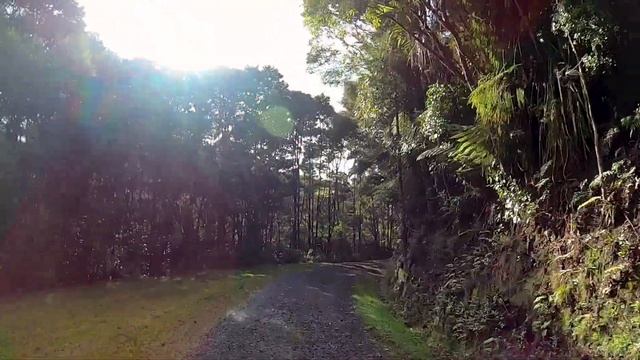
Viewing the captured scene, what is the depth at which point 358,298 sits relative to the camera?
51.9ft

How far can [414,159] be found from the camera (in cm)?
1669

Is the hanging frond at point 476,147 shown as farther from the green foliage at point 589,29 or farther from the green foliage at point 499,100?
the green foliage at point 589,29

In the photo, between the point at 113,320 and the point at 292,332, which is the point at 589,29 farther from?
the point at 113,320

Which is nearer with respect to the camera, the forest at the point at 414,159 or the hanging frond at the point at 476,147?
the forest at the point at 414,159

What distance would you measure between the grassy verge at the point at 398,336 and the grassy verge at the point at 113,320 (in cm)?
326

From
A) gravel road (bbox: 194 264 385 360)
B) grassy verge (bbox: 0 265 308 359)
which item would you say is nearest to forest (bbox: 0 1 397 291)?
grassy verge (bbox: 0 265 308 359)

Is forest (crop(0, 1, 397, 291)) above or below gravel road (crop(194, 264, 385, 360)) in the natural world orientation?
above

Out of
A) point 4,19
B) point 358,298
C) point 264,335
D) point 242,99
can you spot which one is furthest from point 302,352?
point 242,99

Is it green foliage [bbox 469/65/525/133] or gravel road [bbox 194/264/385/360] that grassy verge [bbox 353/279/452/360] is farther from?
green foliage [bbox 469/65/525/133]

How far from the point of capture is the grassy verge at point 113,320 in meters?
8.23

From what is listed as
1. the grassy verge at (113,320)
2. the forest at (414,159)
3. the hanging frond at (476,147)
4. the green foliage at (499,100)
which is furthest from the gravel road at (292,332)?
the green foliage at (499,100)

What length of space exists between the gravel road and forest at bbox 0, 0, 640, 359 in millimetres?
1489

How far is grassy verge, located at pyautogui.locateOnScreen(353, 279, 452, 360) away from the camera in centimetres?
822

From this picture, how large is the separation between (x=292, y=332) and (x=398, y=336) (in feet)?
6.46
